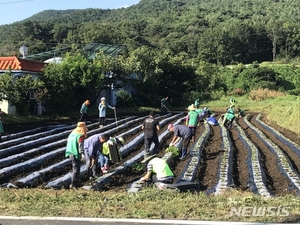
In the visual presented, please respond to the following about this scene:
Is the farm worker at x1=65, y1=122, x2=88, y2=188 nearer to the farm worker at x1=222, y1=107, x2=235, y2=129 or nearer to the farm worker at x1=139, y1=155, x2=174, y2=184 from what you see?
the farm worker at x1=139, y1=155, x2=174, y2=184

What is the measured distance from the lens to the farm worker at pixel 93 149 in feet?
30.6

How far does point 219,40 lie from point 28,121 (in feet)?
202

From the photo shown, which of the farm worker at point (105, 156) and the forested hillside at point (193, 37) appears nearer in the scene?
the farm worker at point (105, 156)

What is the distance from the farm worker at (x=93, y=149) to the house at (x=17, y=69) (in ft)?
46.6

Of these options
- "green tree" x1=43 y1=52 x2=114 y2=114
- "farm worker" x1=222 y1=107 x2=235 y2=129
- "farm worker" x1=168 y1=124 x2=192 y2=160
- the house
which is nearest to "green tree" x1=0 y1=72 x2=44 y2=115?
the house

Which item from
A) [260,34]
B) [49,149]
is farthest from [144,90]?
[260,34]

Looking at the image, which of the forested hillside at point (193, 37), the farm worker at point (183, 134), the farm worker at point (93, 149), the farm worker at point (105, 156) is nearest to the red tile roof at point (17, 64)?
the farm worker at point (183, 134)

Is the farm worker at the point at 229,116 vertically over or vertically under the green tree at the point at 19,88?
under

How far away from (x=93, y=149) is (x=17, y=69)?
15.5 meters

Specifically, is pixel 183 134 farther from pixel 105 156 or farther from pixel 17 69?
pixel 17 69

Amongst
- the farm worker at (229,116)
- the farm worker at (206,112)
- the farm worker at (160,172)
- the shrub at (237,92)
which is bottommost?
the shrub at (237,92)

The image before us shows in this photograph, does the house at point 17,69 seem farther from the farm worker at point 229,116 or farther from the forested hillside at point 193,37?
the forested hillside at point 193,37

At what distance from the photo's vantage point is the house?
22.5 m

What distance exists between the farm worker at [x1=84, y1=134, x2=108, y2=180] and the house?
1419cm
